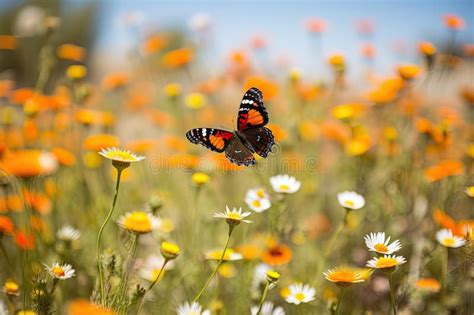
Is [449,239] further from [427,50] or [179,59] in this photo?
[179,59]

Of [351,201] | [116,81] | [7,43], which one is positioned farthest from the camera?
[7,43]

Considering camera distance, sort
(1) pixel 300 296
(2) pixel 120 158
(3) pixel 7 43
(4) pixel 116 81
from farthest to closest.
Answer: (3) pixel 7 43, (4) pixel 116 81, (1) pixel 300 296, (2) pixel 120 158

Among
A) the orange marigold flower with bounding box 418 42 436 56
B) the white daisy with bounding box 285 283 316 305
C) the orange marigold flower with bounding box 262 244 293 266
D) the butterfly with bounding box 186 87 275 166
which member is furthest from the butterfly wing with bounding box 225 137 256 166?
the orange marigold flower with bounding box 418 42 436 56

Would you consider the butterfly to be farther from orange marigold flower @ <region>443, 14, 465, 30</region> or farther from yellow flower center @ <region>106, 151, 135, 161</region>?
orange marigold flower @ <region>443, 14, 465, 30</region>

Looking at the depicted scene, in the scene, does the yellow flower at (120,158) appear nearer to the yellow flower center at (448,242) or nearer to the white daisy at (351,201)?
the white daisy at (351,201)

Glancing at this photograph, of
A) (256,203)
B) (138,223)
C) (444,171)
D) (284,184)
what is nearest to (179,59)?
(284,184)

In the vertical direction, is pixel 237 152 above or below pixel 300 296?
above

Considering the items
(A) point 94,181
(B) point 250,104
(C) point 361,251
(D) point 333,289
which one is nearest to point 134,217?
(B) point 250,104

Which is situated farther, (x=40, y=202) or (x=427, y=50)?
(x=427, y=50)
